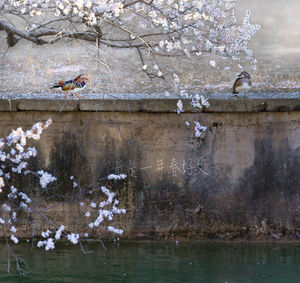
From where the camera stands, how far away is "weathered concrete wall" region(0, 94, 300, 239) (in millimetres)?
8195

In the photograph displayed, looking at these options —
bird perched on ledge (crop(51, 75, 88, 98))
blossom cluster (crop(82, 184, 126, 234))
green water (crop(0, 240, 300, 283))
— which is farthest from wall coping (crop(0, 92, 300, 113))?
green water (crop(0, 240, 300, 283))

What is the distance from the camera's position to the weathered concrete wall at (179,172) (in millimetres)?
8195

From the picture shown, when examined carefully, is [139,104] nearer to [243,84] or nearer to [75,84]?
[75,84]

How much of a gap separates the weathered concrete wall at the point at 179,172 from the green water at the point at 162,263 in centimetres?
32

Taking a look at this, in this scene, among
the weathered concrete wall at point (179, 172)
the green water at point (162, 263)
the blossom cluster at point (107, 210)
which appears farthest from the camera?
the weathered concrete wall at point (179, 172)

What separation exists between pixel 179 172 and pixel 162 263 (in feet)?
Answer: 5.13

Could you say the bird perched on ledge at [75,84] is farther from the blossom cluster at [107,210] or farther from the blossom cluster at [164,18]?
the blossom cluster at [107,210]

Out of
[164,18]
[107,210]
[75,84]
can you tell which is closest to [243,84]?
[164,18]

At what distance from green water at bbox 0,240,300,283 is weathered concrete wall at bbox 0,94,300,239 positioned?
0.32 meters

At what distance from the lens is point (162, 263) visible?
7.24m

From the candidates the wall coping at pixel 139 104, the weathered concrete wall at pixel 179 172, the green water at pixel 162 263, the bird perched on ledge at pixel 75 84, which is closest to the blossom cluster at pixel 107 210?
the weathered concrete wall at pixel 179 172

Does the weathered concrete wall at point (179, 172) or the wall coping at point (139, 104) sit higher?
the wall coping at point (139, 104)

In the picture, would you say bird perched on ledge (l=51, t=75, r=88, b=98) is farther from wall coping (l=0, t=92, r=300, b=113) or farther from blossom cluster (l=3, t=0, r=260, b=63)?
blossom cluster (l=3, t=0, r=260, b=63)

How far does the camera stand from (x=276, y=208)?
26.9ft
